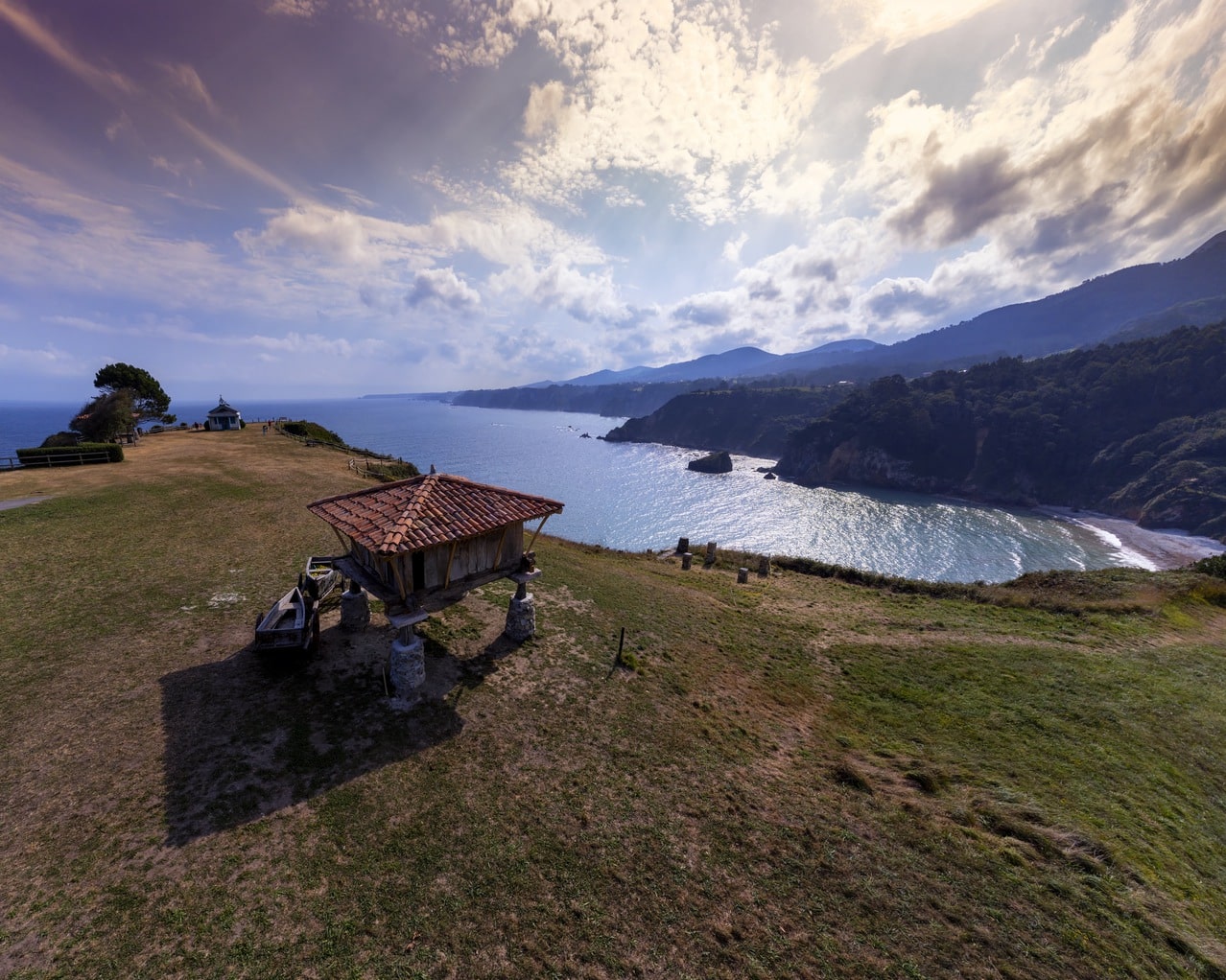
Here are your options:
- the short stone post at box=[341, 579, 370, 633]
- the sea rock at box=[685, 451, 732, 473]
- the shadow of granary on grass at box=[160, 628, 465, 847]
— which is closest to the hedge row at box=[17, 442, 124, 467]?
the shadow of granary on grass at box=[160, 628, 465, 847]

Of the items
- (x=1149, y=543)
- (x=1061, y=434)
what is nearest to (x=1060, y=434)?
(x=1061, y=434)

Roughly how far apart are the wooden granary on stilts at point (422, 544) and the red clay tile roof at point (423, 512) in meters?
0.03

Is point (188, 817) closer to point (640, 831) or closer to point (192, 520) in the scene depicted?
point (640, 831)

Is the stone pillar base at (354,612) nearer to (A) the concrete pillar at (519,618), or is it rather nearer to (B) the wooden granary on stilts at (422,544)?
(B) the wooden granary on stilts at (422,544)

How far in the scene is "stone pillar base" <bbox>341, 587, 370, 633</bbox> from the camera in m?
16.1

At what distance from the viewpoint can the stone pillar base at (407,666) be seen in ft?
42.0

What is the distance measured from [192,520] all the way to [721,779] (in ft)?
101

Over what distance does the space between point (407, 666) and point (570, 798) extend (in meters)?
5.93

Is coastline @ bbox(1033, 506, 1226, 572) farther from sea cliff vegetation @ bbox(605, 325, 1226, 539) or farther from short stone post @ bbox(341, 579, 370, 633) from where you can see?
short stone post @ bbox(341, 579, 370, 633)

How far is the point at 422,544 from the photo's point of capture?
11.9m

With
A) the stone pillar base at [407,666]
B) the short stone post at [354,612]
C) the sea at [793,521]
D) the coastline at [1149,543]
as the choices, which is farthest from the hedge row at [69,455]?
the coastline at [1149,543]

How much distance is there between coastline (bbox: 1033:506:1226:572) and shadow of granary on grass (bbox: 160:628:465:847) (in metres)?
95.8

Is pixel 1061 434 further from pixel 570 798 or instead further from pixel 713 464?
pixel 570 798

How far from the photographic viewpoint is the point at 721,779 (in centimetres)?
1198
